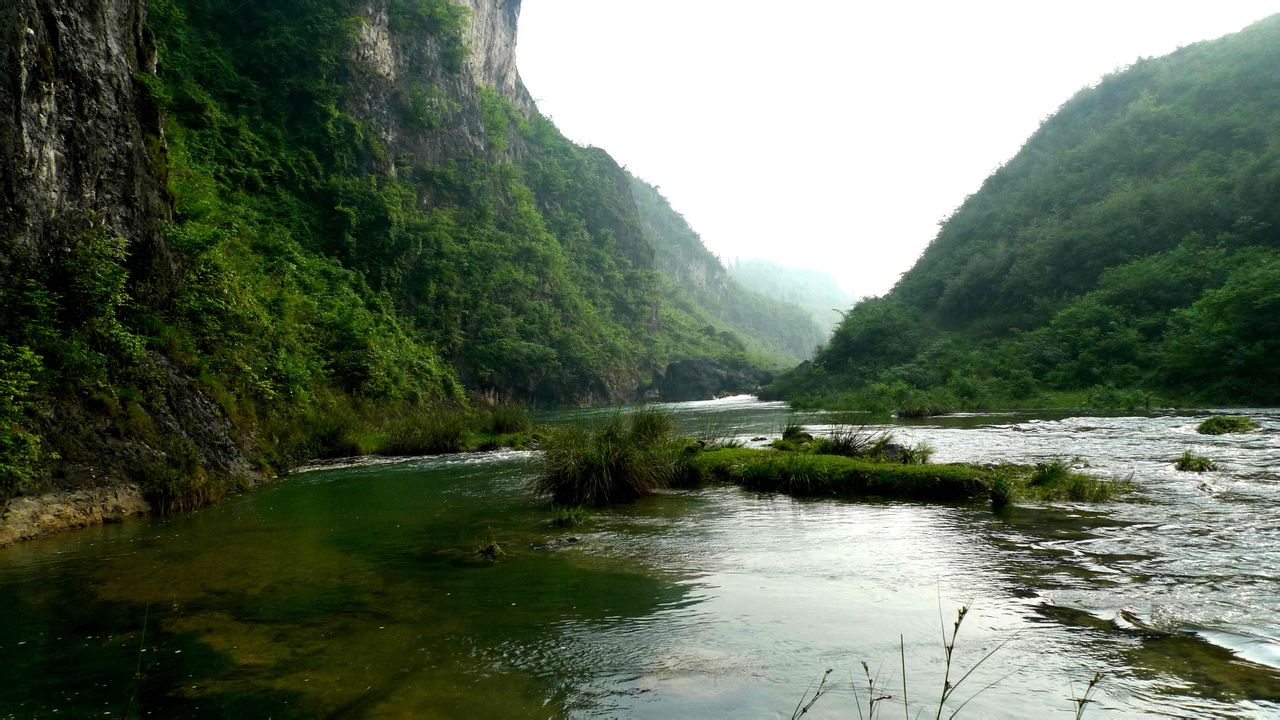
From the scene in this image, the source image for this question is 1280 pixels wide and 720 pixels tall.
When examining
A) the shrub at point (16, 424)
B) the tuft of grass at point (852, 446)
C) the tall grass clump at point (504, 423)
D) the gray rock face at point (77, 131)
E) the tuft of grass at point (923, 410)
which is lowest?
the tuft of grass at point (923, 410)

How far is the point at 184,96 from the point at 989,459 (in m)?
42.9

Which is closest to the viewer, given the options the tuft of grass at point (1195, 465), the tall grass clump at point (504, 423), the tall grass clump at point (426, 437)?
the tuft of grass at point (1195, 465)

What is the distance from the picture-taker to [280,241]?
107 ft

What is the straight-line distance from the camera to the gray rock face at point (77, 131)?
1097 cm

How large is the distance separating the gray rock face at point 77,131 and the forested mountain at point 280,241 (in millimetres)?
51

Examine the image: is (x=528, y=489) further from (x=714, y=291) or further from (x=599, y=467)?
(x=714, y=291)

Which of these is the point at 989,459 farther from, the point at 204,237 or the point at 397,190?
the point at 397,190

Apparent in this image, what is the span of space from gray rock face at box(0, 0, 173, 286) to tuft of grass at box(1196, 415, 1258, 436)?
2523 centimetres

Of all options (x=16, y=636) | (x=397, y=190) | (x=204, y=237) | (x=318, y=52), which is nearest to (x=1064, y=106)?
(x=397, y=190)

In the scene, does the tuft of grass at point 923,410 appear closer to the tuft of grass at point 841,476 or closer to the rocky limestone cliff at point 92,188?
the tuft of grass at point 841,476

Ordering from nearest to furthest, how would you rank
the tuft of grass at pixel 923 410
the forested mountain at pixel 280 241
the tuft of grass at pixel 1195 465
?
the tuft of grass at pixel 1195 465, the forested mountain at pixel 280 241, the tuft of grass at pixel 923 410

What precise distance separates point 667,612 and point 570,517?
4.22 meters

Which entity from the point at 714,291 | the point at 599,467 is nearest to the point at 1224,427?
the point at 599,467

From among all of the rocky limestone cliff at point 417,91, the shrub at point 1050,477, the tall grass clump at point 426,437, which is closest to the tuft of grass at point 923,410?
the shrub at point 1050,477
